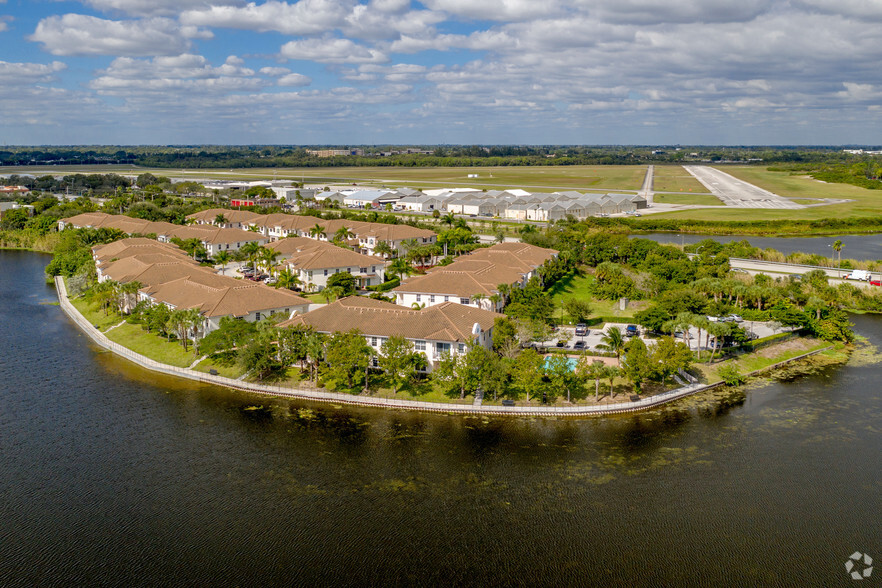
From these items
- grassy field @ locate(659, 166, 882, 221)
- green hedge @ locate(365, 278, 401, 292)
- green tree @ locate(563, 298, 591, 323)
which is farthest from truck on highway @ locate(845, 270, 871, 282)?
grassy field @ locate(659, 166, 882, 221)

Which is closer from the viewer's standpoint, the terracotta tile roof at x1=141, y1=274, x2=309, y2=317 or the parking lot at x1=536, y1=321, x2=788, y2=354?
the parking lot at x1=536, y1=321, x2=788, y2=354

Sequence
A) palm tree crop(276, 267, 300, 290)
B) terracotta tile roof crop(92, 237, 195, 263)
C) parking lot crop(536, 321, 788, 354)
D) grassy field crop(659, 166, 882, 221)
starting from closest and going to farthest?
1. parking lot crop(536, 321, 788, 354)
2. palm tree crop(276, 267, 300, 290)
3. terracotta tile roof crop(92, 237, 195, 263)
4. grassy field crop(659, 166, 882, 221)

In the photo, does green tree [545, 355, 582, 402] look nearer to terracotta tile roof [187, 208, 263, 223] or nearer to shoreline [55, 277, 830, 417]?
shoreline [55, 277, 830, 417]

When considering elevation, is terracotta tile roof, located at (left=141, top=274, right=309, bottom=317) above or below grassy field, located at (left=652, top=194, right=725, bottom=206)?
below

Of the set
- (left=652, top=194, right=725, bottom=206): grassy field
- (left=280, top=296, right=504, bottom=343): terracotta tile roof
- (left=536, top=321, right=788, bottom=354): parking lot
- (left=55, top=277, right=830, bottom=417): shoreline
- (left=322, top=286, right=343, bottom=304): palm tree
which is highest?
(left=652, top=194, right=725, bottom=206): grassy field

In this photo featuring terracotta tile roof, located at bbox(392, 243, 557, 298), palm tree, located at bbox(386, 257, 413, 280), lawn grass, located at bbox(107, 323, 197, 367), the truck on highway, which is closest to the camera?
lawn grass, located at bbox(107, 323, 197, 367)
